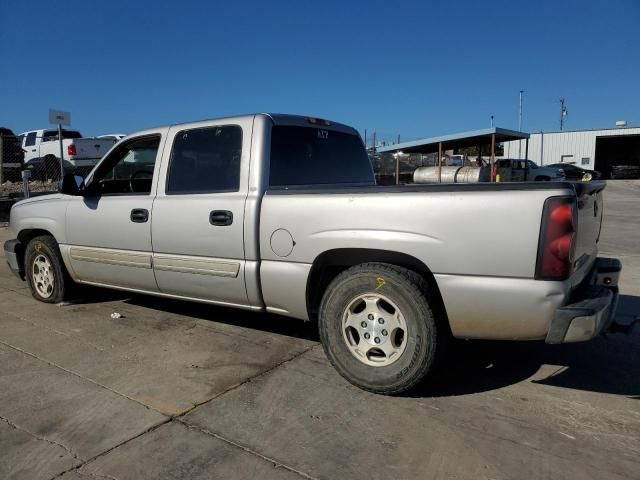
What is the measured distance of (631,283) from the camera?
6348mm

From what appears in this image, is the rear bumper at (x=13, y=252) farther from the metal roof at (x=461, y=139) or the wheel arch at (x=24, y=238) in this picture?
the metal roof at (x=461, y=139)

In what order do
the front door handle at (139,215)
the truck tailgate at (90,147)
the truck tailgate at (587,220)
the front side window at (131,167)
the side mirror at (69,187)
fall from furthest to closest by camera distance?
the truck tailgate at (90,147)
the side mirror at (69,187)
the front side window at (131,167)
the front door handle at (139,215)
the truck tailgate at (587,220)

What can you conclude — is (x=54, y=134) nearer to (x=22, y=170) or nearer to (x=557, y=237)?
(x=22, y=170)

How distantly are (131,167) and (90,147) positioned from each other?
46.6ft

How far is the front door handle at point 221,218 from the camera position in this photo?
3.80m

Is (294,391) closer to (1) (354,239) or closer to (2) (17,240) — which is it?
(1) (354,239)

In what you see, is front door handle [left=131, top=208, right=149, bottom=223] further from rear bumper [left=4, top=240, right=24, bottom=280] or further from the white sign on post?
the white sign on post

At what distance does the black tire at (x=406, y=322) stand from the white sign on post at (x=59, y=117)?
32.9ft

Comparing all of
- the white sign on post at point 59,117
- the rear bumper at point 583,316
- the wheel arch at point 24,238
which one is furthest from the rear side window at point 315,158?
the white sign on post at point 59,117

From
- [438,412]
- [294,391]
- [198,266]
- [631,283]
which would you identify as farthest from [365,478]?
[631,283]

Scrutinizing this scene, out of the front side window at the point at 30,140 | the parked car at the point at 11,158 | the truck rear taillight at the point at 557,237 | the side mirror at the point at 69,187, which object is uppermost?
the front side window at the point at 30,140

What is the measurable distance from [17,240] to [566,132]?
158ft

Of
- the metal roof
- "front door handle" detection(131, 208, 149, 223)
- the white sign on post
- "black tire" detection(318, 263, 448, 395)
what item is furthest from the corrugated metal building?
"black tire" detection(318, 263, 448, 395)

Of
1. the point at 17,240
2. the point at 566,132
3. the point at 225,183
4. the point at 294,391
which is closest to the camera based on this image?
the point at 294,391
